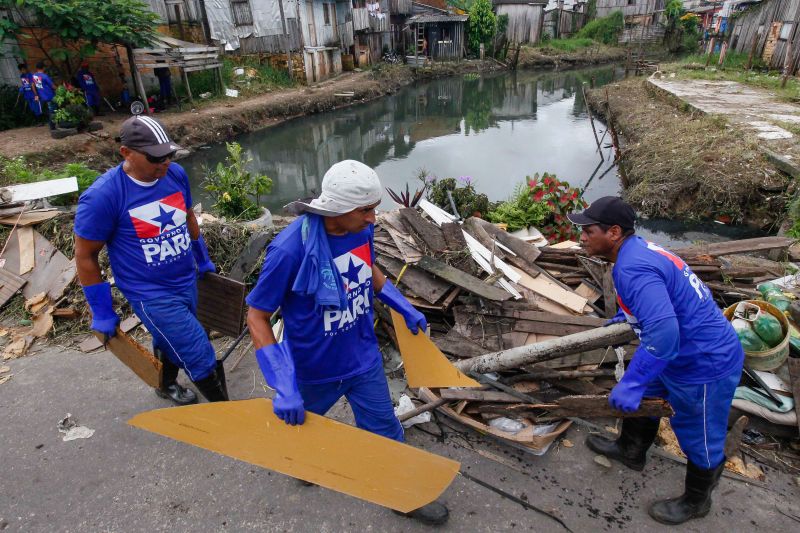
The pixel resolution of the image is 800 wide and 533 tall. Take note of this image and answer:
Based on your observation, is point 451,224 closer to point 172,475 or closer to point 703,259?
point 703,259

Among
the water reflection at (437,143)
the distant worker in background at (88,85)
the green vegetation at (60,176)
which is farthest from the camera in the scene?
the distant worker in background at (88,85)

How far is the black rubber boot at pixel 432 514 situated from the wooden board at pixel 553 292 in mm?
2309

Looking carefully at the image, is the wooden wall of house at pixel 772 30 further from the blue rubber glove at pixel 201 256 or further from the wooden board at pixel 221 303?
the blue rubber glove at pixel 201 256

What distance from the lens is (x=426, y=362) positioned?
291cm

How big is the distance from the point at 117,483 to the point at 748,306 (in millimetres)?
5080

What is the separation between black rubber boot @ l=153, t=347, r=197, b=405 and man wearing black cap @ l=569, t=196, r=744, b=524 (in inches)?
134

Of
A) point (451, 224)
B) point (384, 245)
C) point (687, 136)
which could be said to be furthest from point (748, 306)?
point (687, 136)

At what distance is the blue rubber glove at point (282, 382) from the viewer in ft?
6.73

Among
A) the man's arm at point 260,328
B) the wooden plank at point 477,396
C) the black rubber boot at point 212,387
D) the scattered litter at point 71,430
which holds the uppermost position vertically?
the man's arm at point 260,328

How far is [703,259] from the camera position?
15.3 ft

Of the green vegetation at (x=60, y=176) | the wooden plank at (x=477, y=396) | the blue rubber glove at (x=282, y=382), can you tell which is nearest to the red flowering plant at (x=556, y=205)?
the wooden plank at (x=477, y=396)

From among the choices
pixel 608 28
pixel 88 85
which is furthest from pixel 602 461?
pixel 608 28

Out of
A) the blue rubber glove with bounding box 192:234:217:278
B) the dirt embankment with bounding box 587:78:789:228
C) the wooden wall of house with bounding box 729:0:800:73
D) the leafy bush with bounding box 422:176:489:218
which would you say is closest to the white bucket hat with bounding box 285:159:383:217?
the blue rubber glove with bounding box 192:234:217:278

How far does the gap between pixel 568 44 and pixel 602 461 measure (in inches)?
1827
